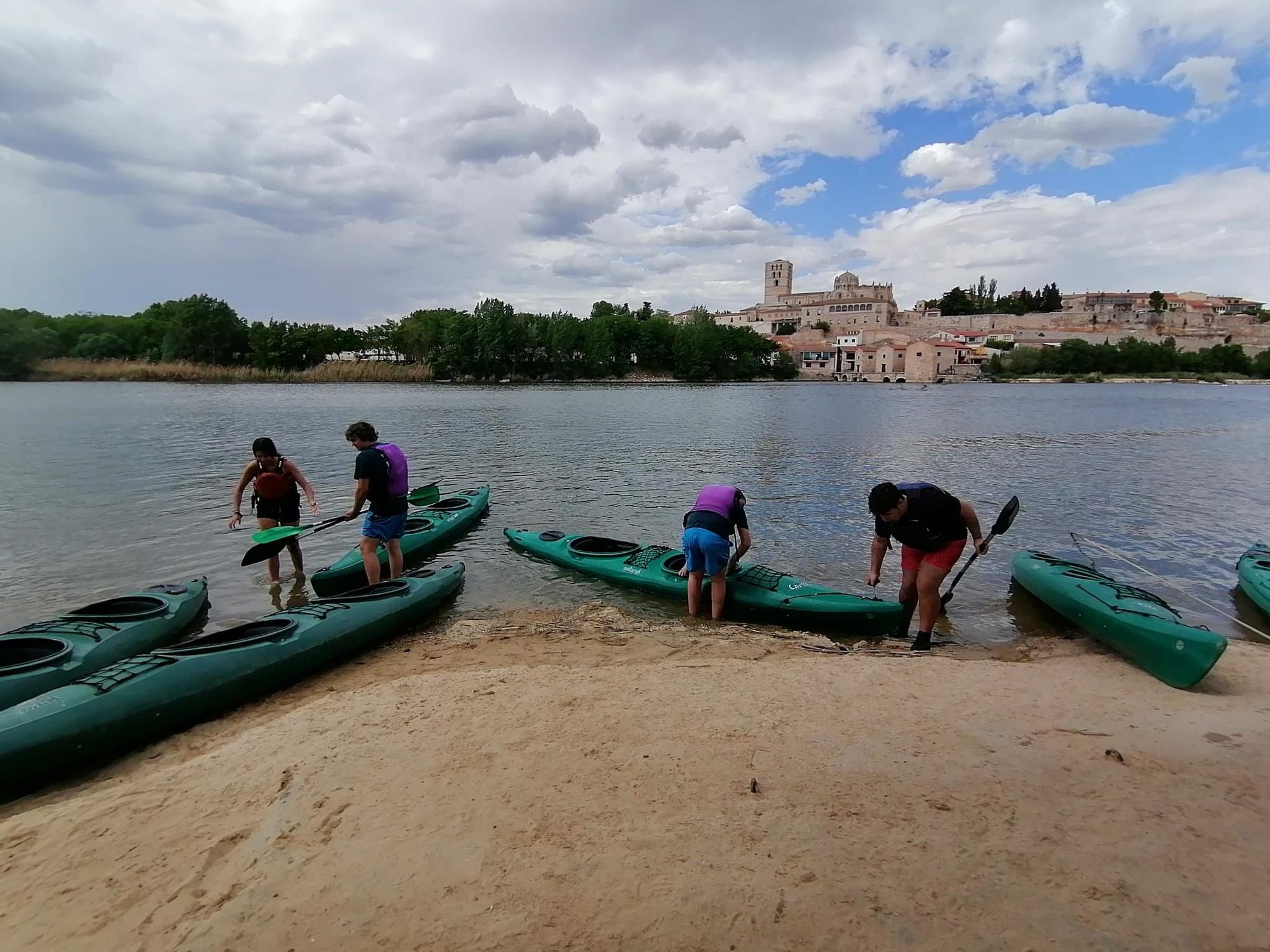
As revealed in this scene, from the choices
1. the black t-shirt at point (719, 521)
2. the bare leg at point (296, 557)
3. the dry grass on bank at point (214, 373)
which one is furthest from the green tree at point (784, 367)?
the black t-shirt at point (719, 521)

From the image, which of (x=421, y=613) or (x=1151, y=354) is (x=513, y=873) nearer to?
(x=421, y=613)

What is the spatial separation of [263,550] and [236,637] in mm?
2586

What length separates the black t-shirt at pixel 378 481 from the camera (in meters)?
7.34

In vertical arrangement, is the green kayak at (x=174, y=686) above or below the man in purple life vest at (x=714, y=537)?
below

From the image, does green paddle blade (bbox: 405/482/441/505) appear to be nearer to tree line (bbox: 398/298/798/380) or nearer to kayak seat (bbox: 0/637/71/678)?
kayak seat (bbox: 0/637/71/678)

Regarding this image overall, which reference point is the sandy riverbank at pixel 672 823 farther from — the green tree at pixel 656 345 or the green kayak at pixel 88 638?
the green tree at pixel 656 345

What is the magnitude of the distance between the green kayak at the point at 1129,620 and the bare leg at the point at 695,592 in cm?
393

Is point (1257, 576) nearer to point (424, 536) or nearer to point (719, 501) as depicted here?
point (719, 501)

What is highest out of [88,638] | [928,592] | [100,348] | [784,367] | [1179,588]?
[100,348]

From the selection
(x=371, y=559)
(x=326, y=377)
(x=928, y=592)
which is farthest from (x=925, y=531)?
(x=326, y=377)

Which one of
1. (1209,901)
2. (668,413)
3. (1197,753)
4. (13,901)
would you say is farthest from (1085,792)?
(668,413)

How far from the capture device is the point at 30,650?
5445mm

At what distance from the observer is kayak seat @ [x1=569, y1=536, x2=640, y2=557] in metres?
9.12

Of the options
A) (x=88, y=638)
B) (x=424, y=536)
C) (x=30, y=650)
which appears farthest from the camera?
(x=424, y=536)
